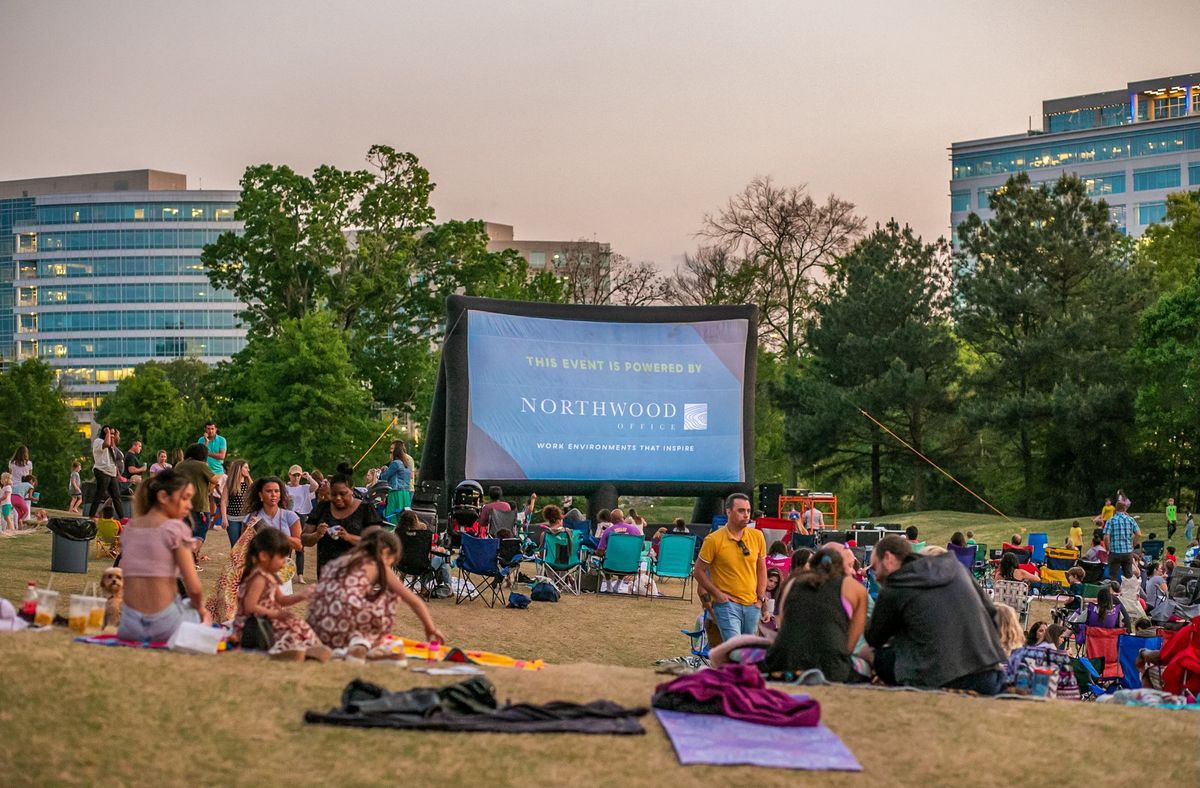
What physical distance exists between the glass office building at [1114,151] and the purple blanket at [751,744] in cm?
9013

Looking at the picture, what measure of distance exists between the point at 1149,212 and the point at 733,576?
92.7m

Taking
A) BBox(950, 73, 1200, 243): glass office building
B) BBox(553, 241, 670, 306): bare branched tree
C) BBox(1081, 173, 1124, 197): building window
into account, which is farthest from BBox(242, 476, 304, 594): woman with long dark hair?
BBox(1081, 173, 1124, 197): building window

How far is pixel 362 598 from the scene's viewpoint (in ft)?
24.1

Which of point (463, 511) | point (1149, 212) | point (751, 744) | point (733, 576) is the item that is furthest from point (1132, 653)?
point (1149, 212)

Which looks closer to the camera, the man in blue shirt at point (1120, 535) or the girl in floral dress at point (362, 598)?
the girl in floral dress at point (362, 598)

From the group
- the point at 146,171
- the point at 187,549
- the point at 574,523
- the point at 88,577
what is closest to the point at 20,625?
the point at 187,549

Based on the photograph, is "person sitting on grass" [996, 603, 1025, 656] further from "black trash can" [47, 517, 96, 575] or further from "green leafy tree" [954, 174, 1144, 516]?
"green leafy tree" [954, 174, 1144, 516]

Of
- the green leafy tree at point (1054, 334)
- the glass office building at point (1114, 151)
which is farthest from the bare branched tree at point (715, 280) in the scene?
the glass office building at point (1114, 151)

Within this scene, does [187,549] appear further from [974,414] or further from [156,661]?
[974,414]

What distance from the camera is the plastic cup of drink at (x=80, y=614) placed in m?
7.53

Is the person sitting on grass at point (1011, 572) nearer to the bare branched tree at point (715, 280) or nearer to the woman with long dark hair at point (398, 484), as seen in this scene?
the woman with long dark hair at point (398, 484)

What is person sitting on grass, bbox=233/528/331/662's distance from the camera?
7.21 metres

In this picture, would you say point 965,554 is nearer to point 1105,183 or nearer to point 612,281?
point 612,281

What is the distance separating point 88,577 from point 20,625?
594 cm
